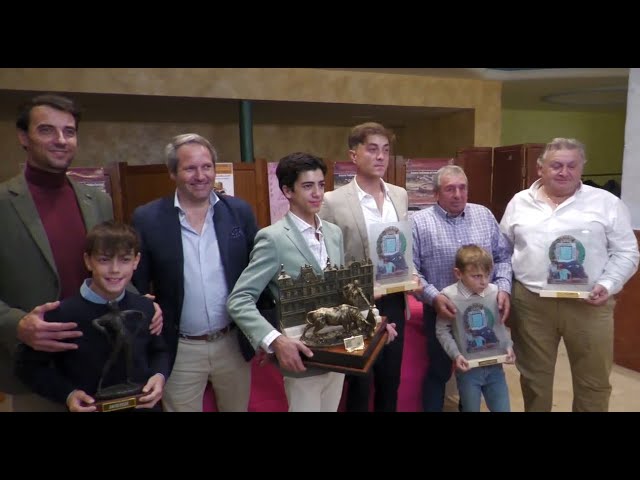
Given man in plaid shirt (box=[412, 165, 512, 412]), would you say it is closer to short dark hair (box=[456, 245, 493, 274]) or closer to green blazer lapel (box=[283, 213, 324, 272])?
short dark hair (box=[456, 245, 493, 274])

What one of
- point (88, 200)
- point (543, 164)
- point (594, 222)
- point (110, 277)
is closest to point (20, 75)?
point (88, 200)

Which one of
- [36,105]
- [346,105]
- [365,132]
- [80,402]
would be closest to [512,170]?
[346,105]

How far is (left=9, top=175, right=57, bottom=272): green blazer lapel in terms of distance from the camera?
1.67m

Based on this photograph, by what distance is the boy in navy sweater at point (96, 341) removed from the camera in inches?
60.4

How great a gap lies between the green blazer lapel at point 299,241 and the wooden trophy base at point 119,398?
782mm

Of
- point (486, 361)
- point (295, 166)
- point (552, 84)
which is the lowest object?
point (486, 361)

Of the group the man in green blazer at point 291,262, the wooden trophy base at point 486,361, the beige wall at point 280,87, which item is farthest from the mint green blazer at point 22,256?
the beige wall at point 280,87

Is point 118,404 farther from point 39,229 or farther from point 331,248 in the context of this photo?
point 331,248

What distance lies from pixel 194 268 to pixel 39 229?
596 mm

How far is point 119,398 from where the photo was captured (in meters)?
1.54

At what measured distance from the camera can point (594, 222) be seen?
2.37 meters

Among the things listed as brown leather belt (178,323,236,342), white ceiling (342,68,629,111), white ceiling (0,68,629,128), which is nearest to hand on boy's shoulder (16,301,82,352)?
brown leather belt (178,323,236,342)

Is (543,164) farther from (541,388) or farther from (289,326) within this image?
(289,326)

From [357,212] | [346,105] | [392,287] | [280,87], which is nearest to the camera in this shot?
[392,287]
